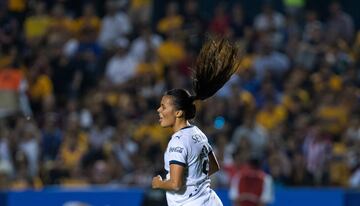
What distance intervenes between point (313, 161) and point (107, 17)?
17.0 ft

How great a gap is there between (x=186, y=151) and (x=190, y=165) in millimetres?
133

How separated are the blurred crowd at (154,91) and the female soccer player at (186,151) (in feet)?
21.0

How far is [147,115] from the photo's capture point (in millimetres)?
16828

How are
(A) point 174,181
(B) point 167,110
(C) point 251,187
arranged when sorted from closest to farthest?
1. (A) point 174,181
2. (B) point 167,110
3. (C) point 251,187

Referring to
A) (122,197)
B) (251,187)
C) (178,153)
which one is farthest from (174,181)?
(122,197)

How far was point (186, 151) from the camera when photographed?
8.29m

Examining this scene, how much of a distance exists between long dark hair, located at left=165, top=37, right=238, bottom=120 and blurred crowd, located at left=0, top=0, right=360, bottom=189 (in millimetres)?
6234

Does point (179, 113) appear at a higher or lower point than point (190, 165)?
higher

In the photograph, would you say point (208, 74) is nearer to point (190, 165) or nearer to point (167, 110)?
point (167, 110)

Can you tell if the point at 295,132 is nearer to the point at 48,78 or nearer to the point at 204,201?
the point at 48,78

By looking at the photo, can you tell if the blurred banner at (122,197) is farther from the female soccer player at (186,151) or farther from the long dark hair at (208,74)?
the female soccer player at (186,151)

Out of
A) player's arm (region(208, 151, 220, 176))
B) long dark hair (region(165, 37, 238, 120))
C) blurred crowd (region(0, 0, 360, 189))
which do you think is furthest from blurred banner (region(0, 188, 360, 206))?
long dark hair (region(165, 37, 238, 120))

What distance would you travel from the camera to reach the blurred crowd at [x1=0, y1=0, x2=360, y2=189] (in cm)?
1575

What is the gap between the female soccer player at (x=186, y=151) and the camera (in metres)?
8.23
